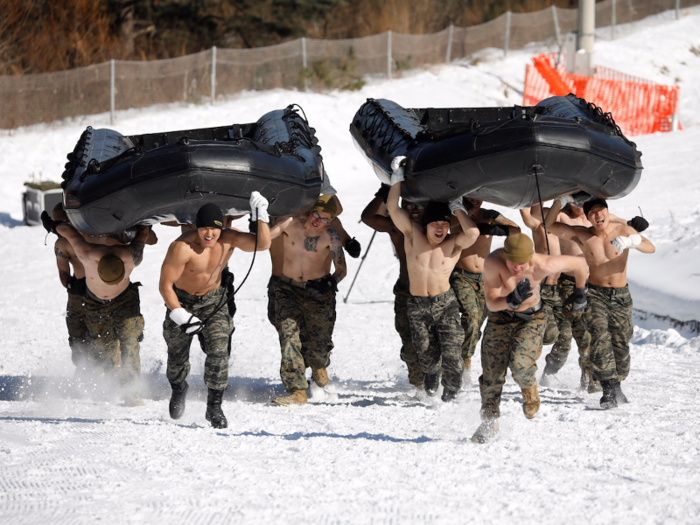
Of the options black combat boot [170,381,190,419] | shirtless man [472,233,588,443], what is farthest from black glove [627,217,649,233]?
black combat boot [170,381,190,419]

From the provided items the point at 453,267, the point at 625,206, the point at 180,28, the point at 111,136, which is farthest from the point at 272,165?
the point at 180,28

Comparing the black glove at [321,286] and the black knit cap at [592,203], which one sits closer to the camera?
the black knit cap at [592,203]

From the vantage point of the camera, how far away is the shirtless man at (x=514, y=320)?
4816 millimetres

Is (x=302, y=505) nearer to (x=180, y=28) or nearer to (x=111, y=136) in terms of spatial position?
(x=111, y=136)

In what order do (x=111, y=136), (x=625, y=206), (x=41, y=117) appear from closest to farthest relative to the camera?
(x=111, y=136), (x=625, y=206), (x=41, y=117)

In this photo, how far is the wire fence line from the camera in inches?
682

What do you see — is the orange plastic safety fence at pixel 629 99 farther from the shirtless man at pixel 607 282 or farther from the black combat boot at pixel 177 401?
the black combat boot at pixel 177 401

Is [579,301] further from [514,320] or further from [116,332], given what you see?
[116,332]

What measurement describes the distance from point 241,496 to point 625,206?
9.66 m

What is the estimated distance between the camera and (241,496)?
3.84 m

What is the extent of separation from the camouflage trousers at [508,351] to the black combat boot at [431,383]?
0.92 metres

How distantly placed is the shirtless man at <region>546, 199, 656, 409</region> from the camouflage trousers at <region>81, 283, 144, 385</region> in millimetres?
3376

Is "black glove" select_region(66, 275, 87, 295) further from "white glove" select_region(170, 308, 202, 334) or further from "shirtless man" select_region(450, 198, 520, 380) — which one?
"shirtless man" select_region(450, 198, 520, 380)

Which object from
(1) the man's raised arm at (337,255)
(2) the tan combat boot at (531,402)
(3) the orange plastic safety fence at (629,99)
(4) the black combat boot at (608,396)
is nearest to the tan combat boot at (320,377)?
(1) the man's raised arm at (337,255)
